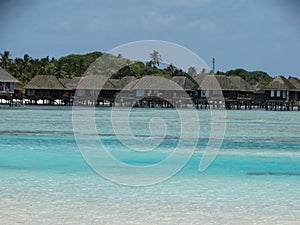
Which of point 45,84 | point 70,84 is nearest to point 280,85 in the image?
A: point 70,84

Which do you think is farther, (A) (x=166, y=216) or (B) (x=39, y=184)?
(B) (x=39, y=184)

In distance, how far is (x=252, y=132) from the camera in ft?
88.4

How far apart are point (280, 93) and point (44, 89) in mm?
21572

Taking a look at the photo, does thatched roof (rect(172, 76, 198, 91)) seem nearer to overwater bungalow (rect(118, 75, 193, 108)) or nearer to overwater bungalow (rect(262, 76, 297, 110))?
overwater bungalow (rect(118, 75, 193, 108))

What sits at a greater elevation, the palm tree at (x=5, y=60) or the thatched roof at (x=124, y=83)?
the palm tree at (x=5, y=60)

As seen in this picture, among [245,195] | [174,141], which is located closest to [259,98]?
[174,141]

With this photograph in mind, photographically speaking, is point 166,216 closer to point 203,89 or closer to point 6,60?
point 203,89

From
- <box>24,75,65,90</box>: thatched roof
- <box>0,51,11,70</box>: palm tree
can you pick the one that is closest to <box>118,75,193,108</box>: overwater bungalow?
<box>24,75,65,90</box>: thatched roof

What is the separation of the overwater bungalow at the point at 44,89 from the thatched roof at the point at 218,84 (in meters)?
12.9

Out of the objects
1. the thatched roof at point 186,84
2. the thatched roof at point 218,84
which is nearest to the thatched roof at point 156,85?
the thatched roof at point 186,84

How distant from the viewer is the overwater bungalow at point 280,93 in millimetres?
58469

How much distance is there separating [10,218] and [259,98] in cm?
5640

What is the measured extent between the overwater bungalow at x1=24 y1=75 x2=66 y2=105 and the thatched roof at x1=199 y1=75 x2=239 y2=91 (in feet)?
42.5

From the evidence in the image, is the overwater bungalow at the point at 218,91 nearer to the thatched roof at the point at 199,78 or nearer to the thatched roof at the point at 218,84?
the thatched roof at the point at 218,84
